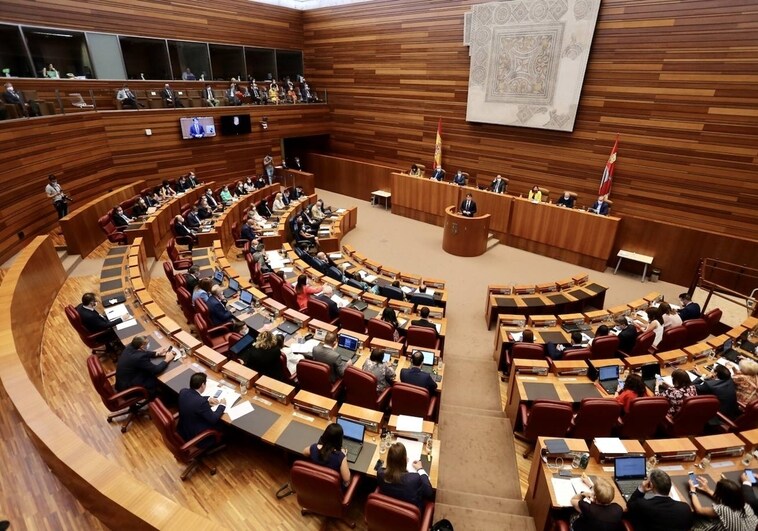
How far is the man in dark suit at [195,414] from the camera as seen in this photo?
12.1 ft

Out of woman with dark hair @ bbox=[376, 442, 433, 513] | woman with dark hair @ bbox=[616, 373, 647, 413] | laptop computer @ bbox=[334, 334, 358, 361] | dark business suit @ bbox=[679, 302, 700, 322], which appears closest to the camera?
woman with dark hair @ bbox=[376, 442, 433, 513]

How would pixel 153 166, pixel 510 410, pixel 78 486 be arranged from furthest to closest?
Answer: pixel 153 166
pixel 510 410
pixel 78 486

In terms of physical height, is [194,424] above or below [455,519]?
above

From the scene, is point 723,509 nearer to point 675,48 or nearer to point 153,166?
point 675,48

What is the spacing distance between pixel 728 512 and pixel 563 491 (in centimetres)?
109

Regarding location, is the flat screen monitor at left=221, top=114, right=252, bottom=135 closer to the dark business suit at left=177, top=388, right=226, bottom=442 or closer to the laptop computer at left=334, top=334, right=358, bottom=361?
the laptop computer at left=334, top=334, right=358, bottom=361

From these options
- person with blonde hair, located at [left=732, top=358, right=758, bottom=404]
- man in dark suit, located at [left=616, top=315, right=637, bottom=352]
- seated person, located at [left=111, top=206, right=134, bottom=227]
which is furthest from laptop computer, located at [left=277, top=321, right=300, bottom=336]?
seated person, located at [left=111, top=206, right=134, bottom=227]

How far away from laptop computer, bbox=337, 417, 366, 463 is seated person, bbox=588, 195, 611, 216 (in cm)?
881

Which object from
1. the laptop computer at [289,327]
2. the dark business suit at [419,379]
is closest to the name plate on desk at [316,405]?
the dark business suit at [419,379]

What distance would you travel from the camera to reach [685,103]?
9000mm

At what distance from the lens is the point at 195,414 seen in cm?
371

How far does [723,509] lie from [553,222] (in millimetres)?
A: 8215

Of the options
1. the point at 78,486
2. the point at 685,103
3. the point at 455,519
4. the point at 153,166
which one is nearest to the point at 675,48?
the point at 685,103

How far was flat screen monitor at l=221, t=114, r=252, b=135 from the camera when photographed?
1366 centimetres
